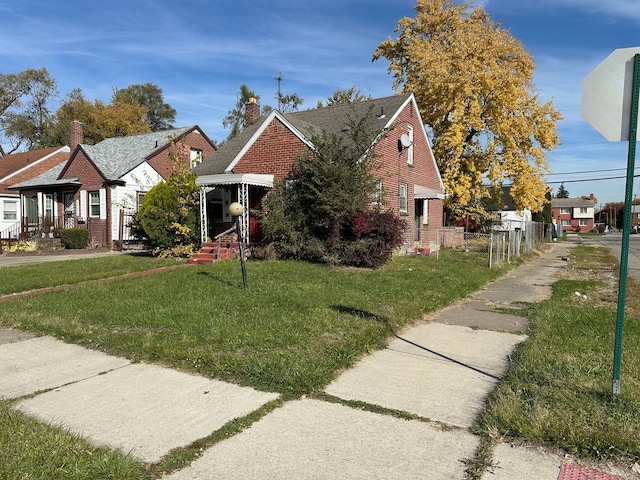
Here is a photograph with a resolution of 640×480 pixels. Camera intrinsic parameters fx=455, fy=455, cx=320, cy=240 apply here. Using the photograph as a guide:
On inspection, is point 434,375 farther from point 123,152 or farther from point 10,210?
point 10,210

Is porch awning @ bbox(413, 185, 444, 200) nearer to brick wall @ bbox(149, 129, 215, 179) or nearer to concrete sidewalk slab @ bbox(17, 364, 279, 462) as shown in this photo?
brick wall @ bbox(149, 129, 215, 179)

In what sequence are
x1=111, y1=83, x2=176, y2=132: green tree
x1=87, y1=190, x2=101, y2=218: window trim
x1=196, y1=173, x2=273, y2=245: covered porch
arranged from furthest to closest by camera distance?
x1=111, y1=83, x2=176, y2=132: green tree < x1=87, y1=190, x2=101, y2=218: window trim < x1=196, y1=173, x2=273, y2=245: covered porch

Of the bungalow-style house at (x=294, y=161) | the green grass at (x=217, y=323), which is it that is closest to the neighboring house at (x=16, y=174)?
the bungalow-style house at (x=294, y=161)

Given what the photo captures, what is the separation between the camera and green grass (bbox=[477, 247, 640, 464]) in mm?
3244

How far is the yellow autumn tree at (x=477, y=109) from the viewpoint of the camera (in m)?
24.4

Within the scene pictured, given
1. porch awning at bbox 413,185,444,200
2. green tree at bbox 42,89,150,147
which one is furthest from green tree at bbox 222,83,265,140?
porch awning at bbox 413,185,444,200

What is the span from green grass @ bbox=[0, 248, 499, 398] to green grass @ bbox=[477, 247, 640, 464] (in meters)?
1.66

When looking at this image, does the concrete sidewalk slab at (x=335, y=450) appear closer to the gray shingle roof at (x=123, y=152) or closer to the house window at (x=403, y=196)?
the house window at (x=403, y=196)

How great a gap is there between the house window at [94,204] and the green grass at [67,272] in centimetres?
840

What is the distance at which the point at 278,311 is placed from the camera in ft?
23.0

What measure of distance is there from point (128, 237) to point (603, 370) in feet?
71.6

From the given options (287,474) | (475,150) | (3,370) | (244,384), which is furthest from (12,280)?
(475,150)

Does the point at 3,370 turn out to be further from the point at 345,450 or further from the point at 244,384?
the point at 345,450

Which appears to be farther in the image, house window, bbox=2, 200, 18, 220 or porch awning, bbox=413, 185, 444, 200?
house window, bbox=2, 200, 18, 220
